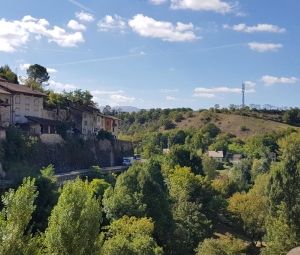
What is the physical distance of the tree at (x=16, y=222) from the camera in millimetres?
17812

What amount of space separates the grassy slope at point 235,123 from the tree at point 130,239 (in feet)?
395

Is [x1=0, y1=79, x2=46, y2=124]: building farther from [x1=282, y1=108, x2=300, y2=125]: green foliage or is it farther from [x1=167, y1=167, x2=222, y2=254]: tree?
[x1=282, y1=108, x2=300, y2=125]: green foliage

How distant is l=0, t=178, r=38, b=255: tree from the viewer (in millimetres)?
17812

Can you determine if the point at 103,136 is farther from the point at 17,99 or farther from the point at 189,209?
the point at 189,209

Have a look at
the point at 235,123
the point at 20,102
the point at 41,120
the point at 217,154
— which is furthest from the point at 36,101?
the point at 235,123

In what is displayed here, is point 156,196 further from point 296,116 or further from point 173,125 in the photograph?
point 296,116

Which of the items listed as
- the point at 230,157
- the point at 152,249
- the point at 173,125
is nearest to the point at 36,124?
the point at 152,249

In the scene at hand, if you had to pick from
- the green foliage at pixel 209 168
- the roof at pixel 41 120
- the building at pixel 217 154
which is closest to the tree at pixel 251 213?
the green foliage at pixel 209 168

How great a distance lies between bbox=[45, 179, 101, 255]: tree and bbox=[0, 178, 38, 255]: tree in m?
1.79

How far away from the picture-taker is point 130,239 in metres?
34.9

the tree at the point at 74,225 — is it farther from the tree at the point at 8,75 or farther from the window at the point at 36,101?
the tree at the point at 8,75

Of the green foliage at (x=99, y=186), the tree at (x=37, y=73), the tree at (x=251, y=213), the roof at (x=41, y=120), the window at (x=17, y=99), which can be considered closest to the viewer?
the green foliage at (x=99, y=186)

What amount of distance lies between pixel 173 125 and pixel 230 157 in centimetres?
4781

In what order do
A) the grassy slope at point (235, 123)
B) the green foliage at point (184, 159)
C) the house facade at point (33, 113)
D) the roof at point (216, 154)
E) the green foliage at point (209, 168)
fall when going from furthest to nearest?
the grassy slope at point (235, 123), the roof at point (216, 154), the green foliage at point (209, 168), the green foliage at point (184, 159), the house facade at point (33, 113)
